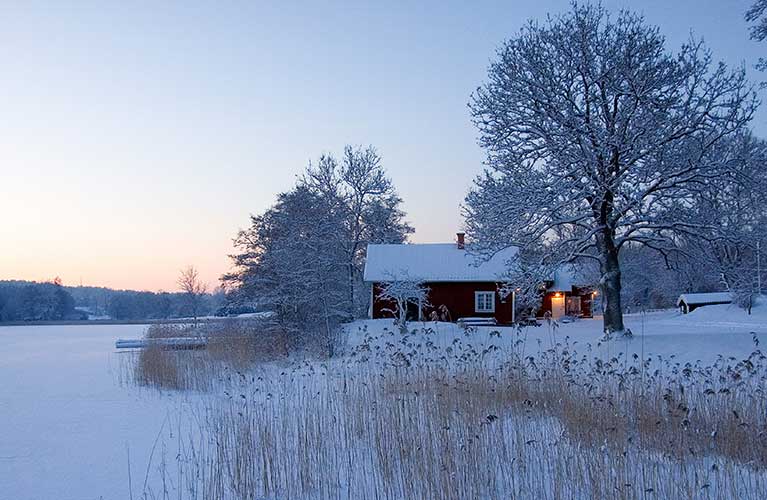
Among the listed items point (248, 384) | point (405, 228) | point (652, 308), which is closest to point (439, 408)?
point (248, 384)

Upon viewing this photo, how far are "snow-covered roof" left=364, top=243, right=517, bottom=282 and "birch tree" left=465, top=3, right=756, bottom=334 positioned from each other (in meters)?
11.4

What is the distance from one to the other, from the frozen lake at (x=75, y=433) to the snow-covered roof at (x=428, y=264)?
16320mm

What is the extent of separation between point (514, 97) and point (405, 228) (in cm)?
2549

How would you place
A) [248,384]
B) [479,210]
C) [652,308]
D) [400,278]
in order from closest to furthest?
1. [248,384]
2. [479,210]
3. [400,278]
4. [652,308]

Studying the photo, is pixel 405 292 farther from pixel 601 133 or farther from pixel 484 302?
pixel 601 133

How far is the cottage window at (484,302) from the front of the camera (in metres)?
30.0

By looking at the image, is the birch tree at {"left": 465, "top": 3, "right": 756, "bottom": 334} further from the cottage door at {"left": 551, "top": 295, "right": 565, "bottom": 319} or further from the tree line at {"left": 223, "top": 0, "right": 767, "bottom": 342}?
the cottage door at {"left": 551, "top": 295, "right": 565, "bottom": 319}

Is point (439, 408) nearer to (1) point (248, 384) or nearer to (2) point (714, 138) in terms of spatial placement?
(1) point (248, 384)

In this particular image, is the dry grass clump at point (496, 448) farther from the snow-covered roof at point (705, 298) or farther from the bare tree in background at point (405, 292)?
the snow-covered roof at point (705, 298)

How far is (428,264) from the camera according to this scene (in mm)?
31250

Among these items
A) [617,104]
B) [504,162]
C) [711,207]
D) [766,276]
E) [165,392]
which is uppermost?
[617,104]

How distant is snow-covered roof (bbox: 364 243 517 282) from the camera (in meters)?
30.0

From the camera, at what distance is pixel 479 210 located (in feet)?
62.5

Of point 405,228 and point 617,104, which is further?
point 405,228
